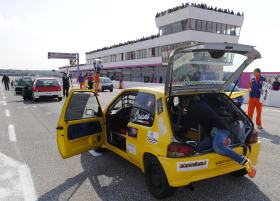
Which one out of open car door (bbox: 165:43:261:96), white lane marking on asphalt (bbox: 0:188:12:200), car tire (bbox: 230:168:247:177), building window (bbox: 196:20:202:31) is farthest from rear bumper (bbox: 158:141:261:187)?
building window (bbox: 196:20:202:31)

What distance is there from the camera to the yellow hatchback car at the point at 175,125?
3.36 meters

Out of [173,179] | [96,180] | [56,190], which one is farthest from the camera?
[96,180]

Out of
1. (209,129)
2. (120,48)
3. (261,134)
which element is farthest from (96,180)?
(120,48)

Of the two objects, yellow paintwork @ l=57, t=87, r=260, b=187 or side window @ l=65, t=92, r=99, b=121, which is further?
side window @ l=65, t=92, r=99, b=121

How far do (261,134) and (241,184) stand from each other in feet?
13.3

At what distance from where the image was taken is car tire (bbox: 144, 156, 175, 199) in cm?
344

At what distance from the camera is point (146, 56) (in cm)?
5169

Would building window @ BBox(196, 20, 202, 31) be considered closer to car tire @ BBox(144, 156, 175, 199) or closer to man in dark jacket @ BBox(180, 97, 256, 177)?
man in dark jacket @ BBox(180, 97, 256, 177)

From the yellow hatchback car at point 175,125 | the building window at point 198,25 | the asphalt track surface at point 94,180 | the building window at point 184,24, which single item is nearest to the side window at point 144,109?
the yellow hatchback car at point 175,125

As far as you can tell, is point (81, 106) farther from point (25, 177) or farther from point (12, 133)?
point (12, 133)

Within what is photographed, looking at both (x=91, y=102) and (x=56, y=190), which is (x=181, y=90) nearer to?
(x=91, y=102)

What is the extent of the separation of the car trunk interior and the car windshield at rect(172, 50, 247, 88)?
25 cm

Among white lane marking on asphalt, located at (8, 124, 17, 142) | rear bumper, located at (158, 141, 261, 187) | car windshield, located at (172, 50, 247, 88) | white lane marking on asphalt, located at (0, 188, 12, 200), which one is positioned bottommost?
white lane marking on asphalt, located at (0, 188, 12, 200)

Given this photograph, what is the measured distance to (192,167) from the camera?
3.30 metres
